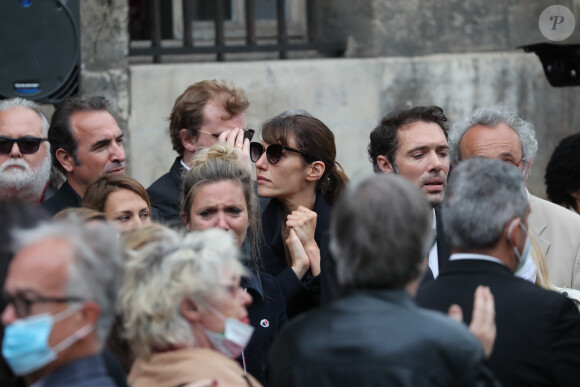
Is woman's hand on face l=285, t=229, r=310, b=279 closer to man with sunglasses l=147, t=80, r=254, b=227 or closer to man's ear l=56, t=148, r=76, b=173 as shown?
man with sunglasses l=147, t=80, r=254, b=227

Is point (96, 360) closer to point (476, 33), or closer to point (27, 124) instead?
point (27, 124)

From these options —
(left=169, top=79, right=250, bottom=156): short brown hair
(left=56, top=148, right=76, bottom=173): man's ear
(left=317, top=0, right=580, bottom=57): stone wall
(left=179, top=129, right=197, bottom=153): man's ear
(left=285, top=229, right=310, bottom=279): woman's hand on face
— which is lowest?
(left=285, top=229, right=310, bottom=279): woman's hand on face

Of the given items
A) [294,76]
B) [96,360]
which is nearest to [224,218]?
[96,360]

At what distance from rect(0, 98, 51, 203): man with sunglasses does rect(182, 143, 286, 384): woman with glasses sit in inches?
37.8

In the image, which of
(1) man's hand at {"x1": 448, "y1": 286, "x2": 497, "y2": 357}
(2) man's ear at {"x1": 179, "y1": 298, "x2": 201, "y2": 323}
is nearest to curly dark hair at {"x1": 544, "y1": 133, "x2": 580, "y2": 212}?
(1) man's hand at {"x1": 448, "y1": 286, "x2": 497, "y2": 357}

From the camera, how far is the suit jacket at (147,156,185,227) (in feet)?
17.1

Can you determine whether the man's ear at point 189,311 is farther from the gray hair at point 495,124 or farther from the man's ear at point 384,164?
the gray hair at point 495,124

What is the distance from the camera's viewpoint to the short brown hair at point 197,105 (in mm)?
5562

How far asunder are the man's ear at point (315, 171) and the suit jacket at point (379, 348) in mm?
2449

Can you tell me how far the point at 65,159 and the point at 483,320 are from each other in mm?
2989

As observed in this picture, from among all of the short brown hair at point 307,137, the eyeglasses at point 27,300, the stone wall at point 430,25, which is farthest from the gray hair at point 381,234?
the stone wall at point 430,25

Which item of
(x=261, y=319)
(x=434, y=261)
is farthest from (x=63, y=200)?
(x=434, y=261)

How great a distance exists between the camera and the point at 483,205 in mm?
3121

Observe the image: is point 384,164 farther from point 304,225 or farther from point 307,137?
point 304,225
